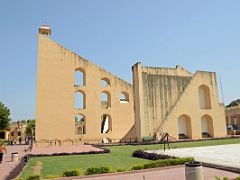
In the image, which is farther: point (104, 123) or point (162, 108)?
point (104, 123)

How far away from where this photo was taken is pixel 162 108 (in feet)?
89.8

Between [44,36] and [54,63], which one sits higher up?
[44,36]

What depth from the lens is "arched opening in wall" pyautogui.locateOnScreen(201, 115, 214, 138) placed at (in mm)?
29405

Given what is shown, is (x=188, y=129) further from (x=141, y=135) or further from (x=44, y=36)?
(x=44, y=36)

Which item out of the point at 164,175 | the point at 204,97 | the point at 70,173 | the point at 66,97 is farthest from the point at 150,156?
the point at 204,97

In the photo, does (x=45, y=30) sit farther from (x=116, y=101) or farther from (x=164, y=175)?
(x=164, y=175)

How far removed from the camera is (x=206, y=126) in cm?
3011

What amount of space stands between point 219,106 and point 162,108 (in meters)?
7.67

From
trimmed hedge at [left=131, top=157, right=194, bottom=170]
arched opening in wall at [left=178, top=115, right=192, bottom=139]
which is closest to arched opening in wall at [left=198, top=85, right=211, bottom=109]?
arched opening in wall at [left=178, top=115, right=192, bottom=139]

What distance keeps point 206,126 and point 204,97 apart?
3.52 m

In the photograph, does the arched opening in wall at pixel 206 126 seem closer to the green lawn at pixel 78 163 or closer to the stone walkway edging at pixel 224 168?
the green lawn at pixel 78 163

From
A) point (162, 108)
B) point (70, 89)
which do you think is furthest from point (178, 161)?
point (70, 89)

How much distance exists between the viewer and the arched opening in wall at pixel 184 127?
93.1 ft

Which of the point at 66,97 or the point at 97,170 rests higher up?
the point at 66,97
